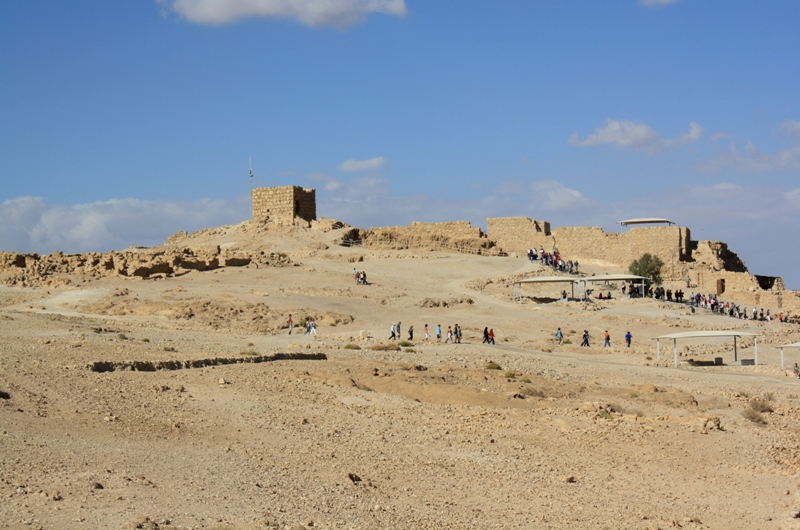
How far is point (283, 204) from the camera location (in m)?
47.5

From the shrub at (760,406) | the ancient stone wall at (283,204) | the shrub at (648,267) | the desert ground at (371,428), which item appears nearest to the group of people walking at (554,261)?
the shrub at (648,267)

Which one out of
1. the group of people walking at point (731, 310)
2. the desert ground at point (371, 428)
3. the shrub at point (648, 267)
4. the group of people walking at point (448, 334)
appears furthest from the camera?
the shrub at point (648, 267)

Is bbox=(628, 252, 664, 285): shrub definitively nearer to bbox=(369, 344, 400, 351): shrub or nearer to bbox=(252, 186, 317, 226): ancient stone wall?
bbox=(252, 186, 317, 226): ancient stone wall

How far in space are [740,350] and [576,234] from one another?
1986 centimetres

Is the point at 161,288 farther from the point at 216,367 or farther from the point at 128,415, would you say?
the point at 128,415

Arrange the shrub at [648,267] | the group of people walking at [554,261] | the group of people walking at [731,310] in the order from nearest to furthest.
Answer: the group of people walking at [731,310]
the group of people walking at [554,261]
the shrub at [648,267]

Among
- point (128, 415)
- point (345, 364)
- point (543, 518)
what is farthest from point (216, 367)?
point (543, 518)

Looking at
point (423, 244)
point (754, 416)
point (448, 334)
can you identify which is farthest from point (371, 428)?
point (423, 244)

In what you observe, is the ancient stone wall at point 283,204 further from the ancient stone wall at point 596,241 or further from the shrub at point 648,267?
the shrub at point 648,267

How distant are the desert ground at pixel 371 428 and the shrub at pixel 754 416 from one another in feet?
0.55

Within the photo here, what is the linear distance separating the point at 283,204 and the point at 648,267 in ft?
61.3

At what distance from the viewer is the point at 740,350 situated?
26.8 metres

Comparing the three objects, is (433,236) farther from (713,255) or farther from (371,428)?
(371,428)

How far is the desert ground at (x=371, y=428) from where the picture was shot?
970 cm
